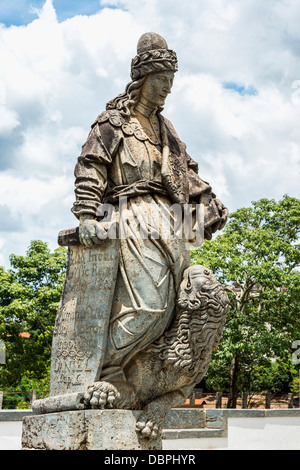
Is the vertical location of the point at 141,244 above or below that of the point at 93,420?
above

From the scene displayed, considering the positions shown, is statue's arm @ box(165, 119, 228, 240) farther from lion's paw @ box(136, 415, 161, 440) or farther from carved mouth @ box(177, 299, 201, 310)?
lion's paw @ box(136, 415, 161, 440)

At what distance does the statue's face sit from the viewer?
5.15 meters

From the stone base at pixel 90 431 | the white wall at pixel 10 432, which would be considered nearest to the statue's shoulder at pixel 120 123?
the stone base at pixel 90 431

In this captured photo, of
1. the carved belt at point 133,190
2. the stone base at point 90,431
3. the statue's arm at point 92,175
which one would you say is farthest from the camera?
the carved belt at point 133,190

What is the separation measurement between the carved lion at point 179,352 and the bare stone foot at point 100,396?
5.0 inches

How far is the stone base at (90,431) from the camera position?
4.43 m

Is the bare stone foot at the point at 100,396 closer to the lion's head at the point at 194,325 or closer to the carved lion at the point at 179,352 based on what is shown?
the carved lion at the point at 179,352

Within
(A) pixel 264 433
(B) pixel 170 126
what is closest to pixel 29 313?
(A) pixel 264 433

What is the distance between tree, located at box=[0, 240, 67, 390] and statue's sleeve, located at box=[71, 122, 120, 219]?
60.6 feet
